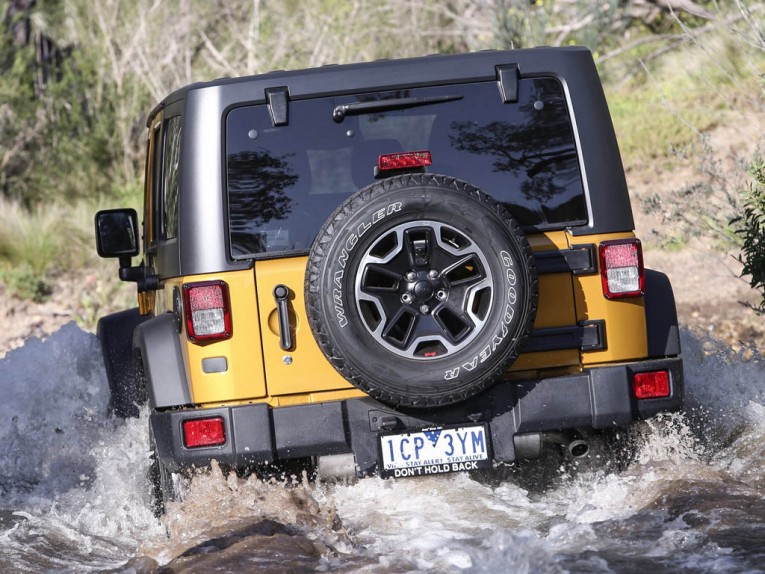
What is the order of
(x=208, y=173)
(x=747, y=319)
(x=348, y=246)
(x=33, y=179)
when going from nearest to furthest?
(x=348, y=246)
(x=208, y=173)
(x=747, y=319)
(x=33, y=179)

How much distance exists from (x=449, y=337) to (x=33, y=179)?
1222 cm

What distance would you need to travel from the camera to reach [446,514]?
4727 mm

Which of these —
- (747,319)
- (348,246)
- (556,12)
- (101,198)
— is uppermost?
(556,12)

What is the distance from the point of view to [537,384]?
15.1 ft

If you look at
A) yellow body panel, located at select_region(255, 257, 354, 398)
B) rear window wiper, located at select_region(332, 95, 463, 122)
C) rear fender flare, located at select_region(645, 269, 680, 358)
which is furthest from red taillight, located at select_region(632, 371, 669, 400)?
rear window wiper, located at select_region(332, 95, 463, 122)

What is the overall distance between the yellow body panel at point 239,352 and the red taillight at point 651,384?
4.75ft

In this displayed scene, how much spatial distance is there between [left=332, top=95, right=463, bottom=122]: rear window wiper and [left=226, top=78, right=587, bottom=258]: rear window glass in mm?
13

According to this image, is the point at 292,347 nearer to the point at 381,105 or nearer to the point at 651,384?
the point at 381,105

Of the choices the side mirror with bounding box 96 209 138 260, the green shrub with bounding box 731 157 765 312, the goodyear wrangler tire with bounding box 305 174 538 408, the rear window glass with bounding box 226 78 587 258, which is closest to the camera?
the goodyear wrangler tire with bounding box 305 174 538 408

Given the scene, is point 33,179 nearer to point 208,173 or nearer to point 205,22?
point 205,22

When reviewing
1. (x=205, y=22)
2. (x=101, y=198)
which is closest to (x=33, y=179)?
(x=101, y=198)

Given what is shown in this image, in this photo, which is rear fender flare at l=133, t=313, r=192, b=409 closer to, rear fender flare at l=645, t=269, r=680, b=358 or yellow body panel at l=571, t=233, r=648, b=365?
yellow body panel at l=571, t=233, r=648, b=365

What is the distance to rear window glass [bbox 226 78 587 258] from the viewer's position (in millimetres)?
4605

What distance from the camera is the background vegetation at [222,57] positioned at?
14523 mm
